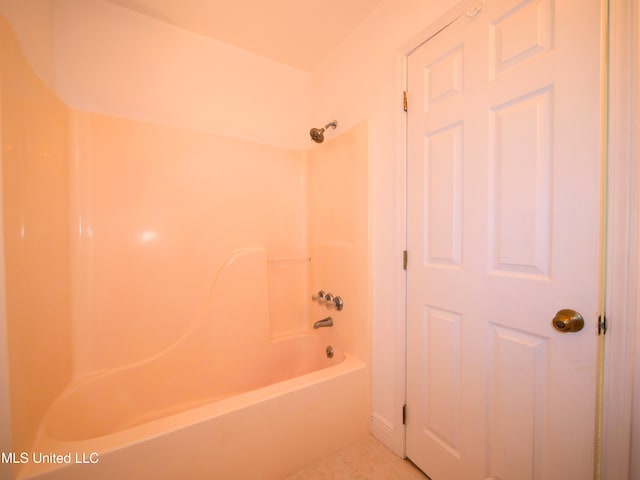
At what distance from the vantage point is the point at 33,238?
3.32 feet

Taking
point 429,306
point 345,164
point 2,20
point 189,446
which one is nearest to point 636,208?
point 429,306

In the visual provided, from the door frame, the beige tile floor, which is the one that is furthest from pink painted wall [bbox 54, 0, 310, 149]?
the beige tile floor

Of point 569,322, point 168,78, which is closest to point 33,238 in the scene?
point 168,78

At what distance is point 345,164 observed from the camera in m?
1.64

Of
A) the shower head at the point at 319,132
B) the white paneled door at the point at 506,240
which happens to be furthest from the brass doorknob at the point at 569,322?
the shower head at the point at 319,132

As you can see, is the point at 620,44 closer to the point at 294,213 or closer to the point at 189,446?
the point at 294,213

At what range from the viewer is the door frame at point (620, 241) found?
63 centimetres

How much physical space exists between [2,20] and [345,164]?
60.3 inches

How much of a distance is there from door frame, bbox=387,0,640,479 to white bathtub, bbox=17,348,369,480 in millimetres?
966

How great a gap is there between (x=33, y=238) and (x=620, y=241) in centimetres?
203

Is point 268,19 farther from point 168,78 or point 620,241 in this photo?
point 620,241

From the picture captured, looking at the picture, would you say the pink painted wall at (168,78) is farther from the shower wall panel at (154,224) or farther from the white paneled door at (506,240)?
the white paneled door at (506,240)

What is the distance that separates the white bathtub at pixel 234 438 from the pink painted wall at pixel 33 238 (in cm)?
20

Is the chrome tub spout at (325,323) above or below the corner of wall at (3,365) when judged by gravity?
below
